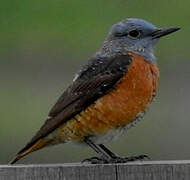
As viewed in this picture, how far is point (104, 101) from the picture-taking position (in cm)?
815

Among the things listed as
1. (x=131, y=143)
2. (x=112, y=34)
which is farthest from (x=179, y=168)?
(x=131, y=143)

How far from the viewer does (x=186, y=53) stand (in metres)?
16.3

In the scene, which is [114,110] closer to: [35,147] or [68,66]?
[35,147]

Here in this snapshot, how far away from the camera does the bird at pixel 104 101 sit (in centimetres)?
807

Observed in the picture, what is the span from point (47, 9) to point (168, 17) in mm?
2255

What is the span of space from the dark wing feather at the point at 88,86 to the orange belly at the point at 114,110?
0.15 feet

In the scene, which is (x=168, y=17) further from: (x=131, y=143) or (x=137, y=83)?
(x=137, y=83)

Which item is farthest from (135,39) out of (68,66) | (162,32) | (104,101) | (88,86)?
(68,66)

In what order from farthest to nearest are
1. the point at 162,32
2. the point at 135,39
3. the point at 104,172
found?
the point at 135,39
the point at 162,32
the point at 104,172

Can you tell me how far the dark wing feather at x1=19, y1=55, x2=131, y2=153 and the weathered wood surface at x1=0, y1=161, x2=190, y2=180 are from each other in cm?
124

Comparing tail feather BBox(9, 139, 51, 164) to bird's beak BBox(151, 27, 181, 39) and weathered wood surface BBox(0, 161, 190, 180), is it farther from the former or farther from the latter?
bird's beak BBox(151, 27, 181, 39)

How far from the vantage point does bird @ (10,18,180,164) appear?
807cm

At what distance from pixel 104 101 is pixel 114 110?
0.30 feet

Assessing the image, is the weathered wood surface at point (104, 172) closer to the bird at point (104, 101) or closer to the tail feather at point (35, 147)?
the tail feather at point (35, 147)
